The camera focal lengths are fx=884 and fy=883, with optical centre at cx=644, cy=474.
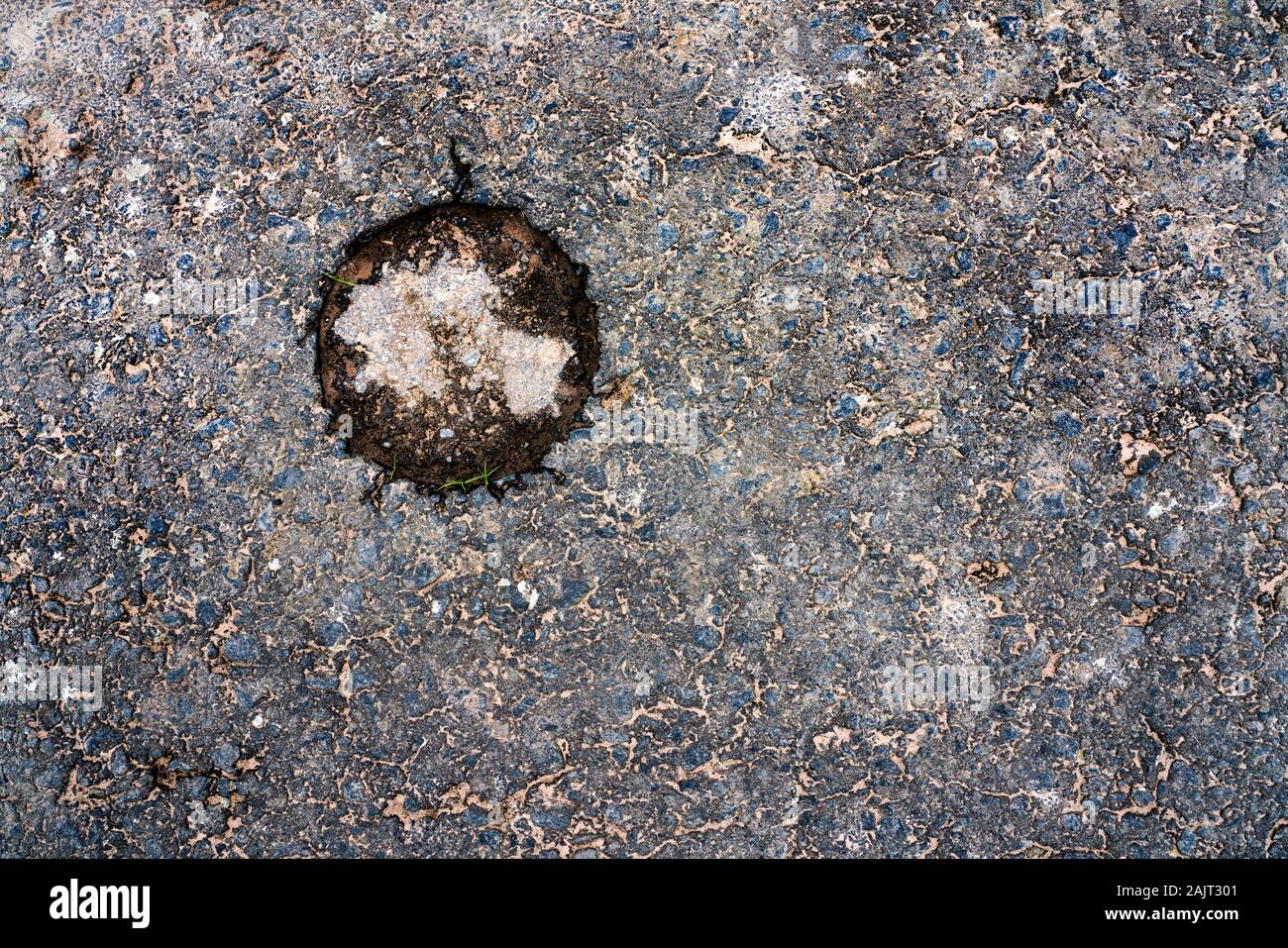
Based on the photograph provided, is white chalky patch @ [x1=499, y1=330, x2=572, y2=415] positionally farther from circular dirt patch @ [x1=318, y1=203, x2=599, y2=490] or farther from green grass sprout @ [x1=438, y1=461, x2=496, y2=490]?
green grass sprout @ [x1=438, y1=461, x2=496, y2=490]

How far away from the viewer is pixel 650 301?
8.14ft

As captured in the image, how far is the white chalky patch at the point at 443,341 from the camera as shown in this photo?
8.16 ft

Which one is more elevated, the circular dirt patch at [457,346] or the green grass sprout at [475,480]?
the circular dirt patch at [457,346]

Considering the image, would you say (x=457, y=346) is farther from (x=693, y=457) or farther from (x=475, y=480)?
(x=693, y=457)

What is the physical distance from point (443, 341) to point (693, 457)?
0.78 meters

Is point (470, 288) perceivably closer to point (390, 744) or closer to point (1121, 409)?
point (390, 744)

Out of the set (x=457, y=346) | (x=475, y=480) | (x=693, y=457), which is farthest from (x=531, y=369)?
(x=693, y=457)

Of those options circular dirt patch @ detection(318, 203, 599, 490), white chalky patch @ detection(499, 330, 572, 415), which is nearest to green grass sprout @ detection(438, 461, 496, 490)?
circular dirt patch @ detection(318, 203, 599, 490)

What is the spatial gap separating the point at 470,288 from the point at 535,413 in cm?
41

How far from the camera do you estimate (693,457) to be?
2.43 metres

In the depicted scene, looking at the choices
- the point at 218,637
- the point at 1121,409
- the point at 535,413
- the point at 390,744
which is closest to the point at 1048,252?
the point at 1121,409

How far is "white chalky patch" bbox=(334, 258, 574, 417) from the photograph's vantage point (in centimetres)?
249

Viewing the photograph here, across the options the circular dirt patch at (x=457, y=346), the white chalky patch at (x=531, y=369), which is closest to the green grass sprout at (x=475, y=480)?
the circular dirt patch at (x=457, y=346)

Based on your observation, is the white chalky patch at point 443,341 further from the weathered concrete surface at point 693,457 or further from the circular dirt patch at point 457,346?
the weathered concrete surface at point 693,457
